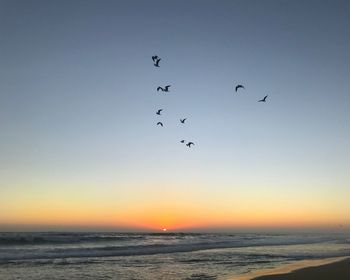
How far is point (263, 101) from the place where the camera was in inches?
837

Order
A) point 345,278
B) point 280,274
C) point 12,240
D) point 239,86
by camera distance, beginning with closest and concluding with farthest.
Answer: point 345,278, point 280,274, point 239,86, point 12,240

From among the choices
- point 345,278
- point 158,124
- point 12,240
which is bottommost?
point 345,278

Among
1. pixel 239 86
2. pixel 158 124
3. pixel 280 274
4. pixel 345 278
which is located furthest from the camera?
pixel 158 124

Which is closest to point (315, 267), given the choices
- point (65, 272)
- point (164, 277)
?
point (164, 277)

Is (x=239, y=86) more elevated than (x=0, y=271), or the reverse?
(x=239, y=86)

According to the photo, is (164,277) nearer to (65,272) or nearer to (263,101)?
(65,272)

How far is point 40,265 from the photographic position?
81.1ft

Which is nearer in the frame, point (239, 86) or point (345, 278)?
point (345, 278)

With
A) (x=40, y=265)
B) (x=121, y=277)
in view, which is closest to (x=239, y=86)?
(x=121, y=277)

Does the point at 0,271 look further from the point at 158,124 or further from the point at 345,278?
the point at 345,278

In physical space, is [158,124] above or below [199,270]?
above

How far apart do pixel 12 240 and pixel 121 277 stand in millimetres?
35430

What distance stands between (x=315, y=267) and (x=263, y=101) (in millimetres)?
8629

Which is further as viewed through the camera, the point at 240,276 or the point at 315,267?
the point at 315,267
